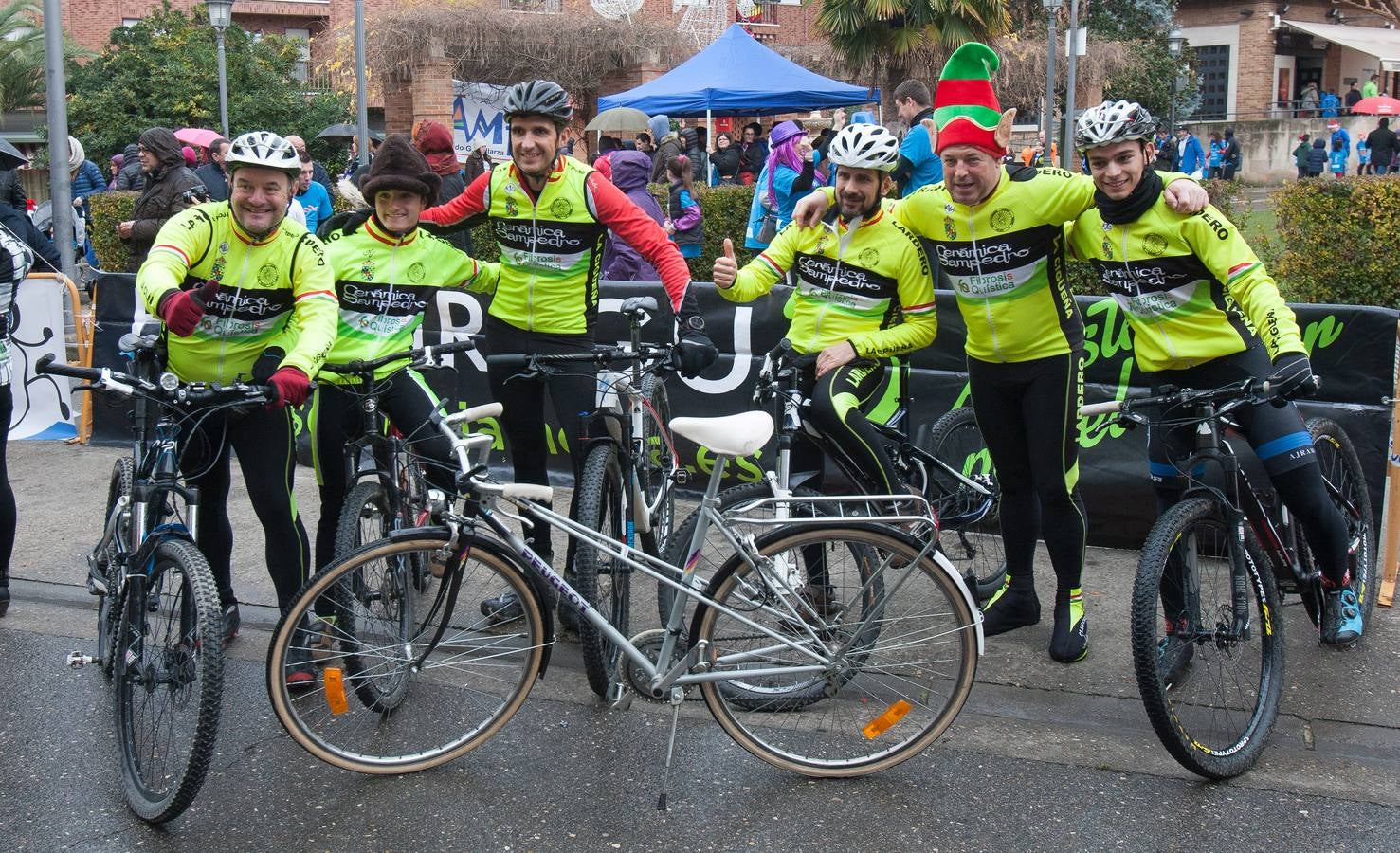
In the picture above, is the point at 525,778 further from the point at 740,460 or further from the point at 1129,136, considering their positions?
the point at 740,460

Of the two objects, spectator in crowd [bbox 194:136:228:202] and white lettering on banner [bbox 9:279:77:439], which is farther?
spectator in crowd [bbox 194:136:228:202]

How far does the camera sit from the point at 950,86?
4824 mm

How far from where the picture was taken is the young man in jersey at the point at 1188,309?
447 centimetres

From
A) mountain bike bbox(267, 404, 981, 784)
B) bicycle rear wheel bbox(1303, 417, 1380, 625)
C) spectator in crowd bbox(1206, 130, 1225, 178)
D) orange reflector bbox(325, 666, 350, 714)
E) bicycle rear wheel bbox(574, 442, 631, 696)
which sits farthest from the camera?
spectator in crowd bbox(1206, 130, 1225, 178)

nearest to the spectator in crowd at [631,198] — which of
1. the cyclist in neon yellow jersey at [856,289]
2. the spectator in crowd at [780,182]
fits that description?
the spectator in crowd at [780,182]

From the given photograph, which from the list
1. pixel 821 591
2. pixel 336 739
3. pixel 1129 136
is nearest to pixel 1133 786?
pixel 821 591

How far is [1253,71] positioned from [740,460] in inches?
1784

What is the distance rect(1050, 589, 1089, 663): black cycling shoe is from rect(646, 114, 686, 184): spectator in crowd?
24.4 ft

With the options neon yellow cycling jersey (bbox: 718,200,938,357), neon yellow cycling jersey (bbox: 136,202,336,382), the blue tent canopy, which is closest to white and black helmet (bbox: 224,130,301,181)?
neon yellow cycling jersey (bbox: 136,202,336,382)

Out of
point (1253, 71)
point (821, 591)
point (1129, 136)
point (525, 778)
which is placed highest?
point (1253, 71)

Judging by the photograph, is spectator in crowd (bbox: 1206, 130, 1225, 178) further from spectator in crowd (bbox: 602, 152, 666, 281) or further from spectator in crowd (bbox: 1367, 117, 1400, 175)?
spectator in crowd (bbox: 602, 152, 666, 281)

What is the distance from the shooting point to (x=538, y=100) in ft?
16.8

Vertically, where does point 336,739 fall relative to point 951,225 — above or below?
below

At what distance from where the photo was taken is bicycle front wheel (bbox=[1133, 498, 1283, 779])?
4.17 meters
